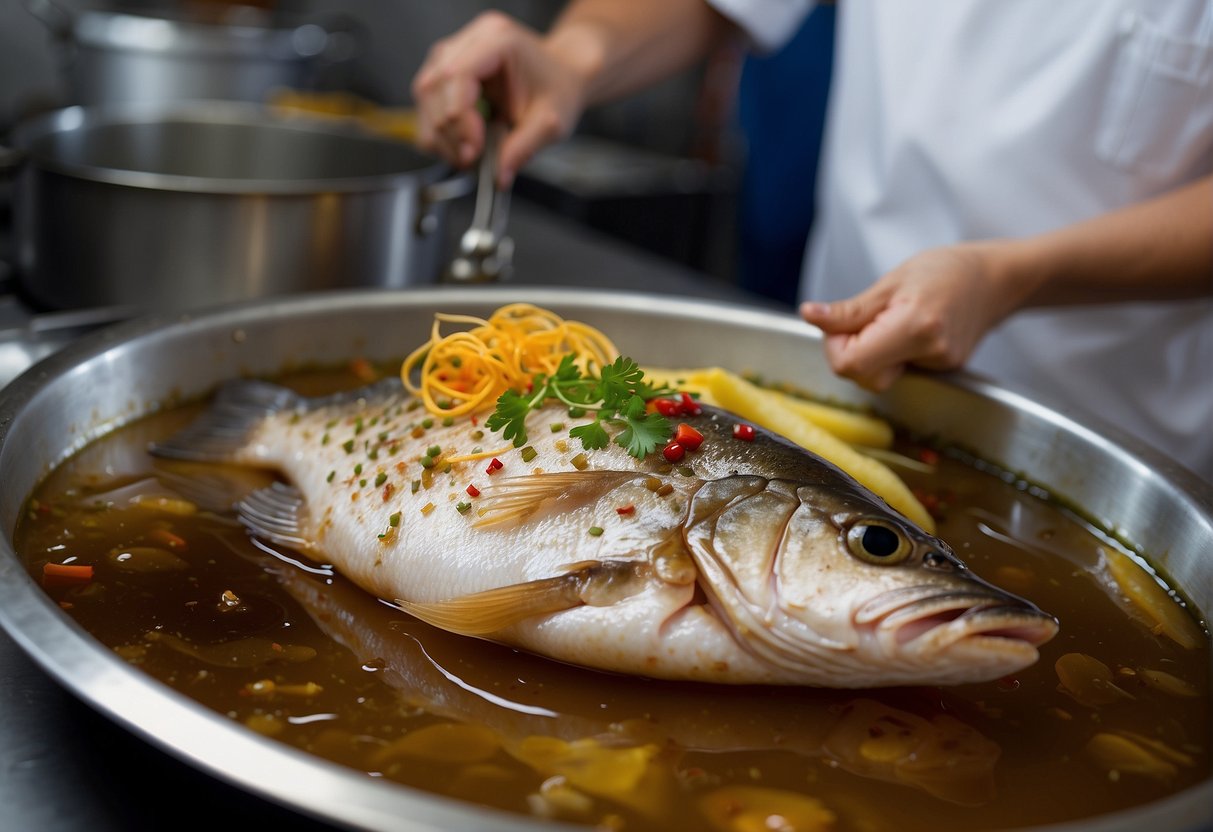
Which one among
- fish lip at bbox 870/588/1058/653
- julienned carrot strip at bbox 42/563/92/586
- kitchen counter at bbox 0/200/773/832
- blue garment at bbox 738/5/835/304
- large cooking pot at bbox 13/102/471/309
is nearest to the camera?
kitchen counter at bbox 0/200/773/832

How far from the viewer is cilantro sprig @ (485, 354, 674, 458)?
1.44 metres

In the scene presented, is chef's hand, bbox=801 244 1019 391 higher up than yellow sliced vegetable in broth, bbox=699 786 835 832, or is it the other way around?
chef's hand, bbox=801 244 1019 391

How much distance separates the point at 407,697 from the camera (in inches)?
49.8

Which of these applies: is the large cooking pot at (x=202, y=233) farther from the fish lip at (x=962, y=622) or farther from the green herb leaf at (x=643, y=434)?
the fish lip at (x=962, y=622)

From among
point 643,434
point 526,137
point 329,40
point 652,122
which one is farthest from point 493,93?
point 652,122

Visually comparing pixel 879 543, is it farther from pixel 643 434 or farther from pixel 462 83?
pixel 462 83

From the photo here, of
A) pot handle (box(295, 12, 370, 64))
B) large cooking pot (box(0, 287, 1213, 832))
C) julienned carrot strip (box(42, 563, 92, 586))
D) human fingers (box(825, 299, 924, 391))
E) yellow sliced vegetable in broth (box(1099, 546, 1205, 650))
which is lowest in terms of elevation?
julienned carrot strip (box(42, 563, 92, 586))

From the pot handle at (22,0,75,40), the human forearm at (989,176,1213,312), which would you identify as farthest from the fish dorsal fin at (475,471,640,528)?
the pot handle at (22,0,75,40)

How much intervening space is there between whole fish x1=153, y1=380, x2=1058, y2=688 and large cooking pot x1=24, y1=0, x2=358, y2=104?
271cm

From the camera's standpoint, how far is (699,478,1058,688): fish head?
119cm

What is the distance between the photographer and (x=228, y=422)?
1833 mm

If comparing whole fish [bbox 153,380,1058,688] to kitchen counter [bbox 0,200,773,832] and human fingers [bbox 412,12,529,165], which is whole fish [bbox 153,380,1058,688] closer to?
kitchen counter [bbox 0,200,773,832]

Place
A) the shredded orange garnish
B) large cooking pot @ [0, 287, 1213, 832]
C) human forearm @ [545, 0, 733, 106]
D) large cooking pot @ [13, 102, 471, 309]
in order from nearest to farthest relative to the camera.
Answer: large cooking pot @ [0, 287, 1213, 832], the shredded orange garnish, large cooking pot @ [13, 102, 471, 309], human forearm @ [545, 0, 733, 106]

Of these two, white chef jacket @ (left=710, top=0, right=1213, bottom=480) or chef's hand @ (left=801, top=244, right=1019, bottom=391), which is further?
white chef jacket @ (left=710, top=0, right=1213, bottom=480)
